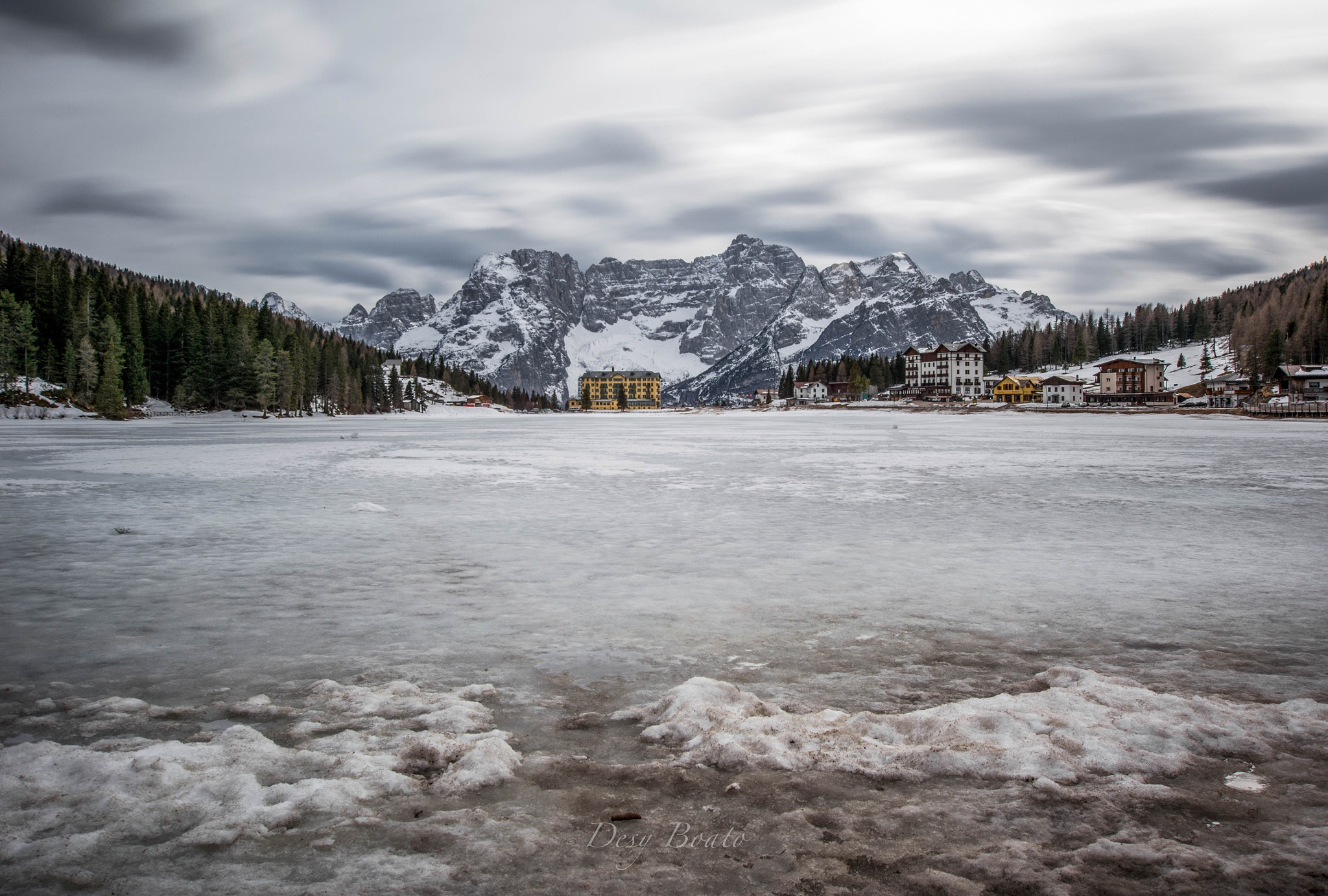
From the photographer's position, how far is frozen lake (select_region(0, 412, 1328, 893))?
380 centimetres

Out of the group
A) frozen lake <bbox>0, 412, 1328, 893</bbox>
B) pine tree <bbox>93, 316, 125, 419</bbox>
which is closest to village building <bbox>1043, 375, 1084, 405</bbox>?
pine tree <bbox>93, 316, 125, 419</bbox>

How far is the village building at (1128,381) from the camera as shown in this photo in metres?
162

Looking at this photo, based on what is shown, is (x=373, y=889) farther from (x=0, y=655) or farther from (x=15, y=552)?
(x=15, y=552)

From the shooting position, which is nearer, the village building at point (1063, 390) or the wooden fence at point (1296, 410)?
the wooden fence at point (1296, 410)

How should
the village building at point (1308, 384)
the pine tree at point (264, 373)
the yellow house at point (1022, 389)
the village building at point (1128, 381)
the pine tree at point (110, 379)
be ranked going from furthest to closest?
the yellow house at point (1022, 389) → the village building at point (1128, 381) → the pine tree at point (264, 373) → the village building at point (1308, 384) → the pine tree at point (110, 379)

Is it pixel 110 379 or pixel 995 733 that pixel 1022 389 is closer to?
pixel 110 379

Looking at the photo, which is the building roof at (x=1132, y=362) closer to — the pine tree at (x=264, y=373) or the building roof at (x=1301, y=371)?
the building roof at (x=1301, y=371)

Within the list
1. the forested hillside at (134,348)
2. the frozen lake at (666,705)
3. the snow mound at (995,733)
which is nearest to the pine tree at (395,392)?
the forested hillside at (134,348)

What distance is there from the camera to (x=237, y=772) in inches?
183

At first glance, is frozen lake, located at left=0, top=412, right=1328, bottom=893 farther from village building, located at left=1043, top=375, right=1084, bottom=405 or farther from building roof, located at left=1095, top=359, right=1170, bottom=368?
building roof, located at left=1095, top=359, right=1170, bottom=368

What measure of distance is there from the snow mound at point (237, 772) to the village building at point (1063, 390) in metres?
186

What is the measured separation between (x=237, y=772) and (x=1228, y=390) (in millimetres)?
177162

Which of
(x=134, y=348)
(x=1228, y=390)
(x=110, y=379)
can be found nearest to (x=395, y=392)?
(x=134, y=348)

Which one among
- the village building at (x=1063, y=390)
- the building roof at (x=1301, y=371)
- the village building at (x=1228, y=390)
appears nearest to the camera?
the building roof at (x=1301, y=371)
